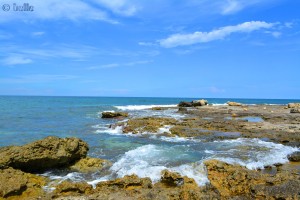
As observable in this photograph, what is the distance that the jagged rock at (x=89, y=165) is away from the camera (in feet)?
43.2

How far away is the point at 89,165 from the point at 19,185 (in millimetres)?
4034

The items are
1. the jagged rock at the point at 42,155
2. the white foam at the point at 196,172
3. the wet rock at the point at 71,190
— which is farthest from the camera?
the jagged rock at the point at 42,155

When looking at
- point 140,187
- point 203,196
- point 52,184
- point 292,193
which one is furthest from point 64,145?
point 292,193


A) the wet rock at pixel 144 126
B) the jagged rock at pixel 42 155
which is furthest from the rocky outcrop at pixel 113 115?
the jagged rock at pixel 42 155

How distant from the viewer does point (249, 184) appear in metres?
9.52

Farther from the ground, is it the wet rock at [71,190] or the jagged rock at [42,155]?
the jagged rock at [42,155]

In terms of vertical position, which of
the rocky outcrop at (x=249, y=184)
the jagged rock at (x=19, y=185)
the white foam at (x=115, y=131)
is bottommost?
the white foam at (x=115, y=131)

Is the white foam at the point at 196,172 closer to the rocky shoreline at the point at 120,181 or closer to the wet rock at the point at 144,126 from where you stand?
the rocky shoreline at the point at 120,181

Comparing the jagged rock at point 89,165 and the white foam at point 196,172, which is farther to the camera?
the jagged rock at point 89,165

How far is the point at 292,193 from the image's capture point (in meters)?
8.85

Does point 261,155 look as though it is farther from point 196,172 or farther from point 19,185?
point 19,185

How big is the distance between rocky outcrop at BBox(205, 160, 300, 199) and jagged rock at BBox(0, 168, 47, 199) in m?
6.03

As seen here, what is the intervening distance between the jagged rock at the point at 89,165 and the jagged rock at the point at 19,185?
234cm

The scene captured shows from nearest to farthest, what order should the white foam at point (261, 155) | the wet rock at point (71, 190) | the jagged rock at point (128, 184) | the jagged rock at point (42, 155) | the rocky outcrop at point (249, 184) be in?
the rocky outcrop at point (249, 184)
the wet rock at point (71, 190)
the jagged rock at point (128, 184)
the jagged rock at point (42, 155)
the white foam at point (261, 155)
